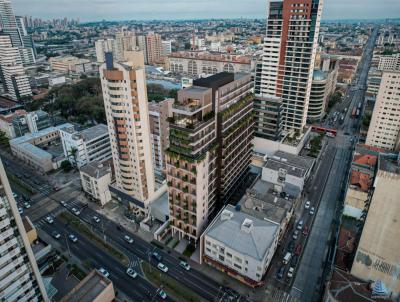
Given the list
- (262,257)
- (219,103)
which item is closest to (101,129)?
(219,103)

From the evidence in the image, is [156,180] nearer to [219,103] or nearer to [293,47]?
[219,103]

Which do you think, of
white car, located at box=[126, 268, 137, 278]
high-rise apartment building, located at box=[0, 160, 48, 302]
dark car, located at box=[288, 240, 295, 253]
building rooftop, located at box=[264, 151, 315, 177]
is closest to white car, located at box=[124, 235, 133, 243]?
white car, located at box=[126, 268, 137, 278]

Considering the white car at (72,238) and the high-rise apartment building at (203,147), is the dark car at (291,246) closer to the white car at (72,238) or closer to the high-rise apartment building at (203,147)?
the high-rise apartment building at (203,147)

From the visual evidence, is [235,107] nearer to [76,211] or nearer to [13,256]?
[13,256]

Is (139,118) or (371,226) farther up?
(139,118)

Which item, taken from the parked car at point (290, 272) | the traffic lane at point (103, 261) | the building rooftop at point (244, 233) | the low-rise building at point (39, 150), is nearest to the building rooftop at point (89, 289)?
the traffic lane at point (103, 261)

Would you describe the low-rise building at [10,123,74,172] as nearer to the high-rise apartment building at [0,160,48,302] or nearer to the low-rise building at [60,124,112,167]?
the low-rise building at [60,124,112,167]
